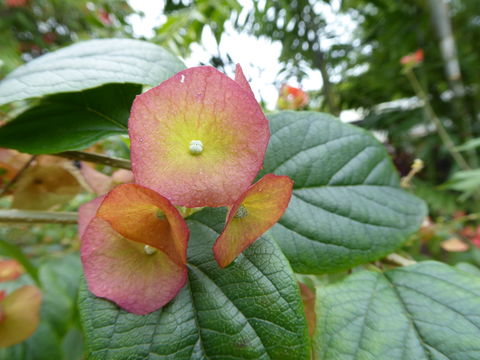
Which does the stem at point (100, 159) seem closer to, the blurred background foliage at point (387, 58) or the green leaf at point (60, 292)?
the green leaf at point (60, 292)

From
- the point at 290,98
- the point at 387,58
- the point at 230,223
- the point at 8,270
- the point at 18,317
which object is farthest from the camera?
the point at 387,58

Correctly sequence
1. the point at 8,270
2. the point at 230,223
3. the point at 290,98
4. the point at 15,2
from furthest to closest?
the point at 15,2
the point at 290,98
the point at 8,270
the point at 230,223

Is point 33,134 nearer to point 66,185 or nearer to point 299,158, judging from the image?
point 66,185

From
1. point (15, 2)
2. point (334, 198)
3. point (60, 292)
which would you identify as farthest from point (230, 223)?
point (15, 2)

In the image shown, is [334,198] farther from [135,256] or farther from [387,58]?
[387,58]

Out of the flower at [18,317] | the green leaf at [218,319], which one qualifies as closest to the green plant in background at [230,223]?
the green leaf at [218,319]

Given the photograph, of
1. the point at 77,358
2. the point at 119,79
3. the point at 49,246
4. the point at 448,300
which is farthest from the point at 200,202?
the point at 49,246
